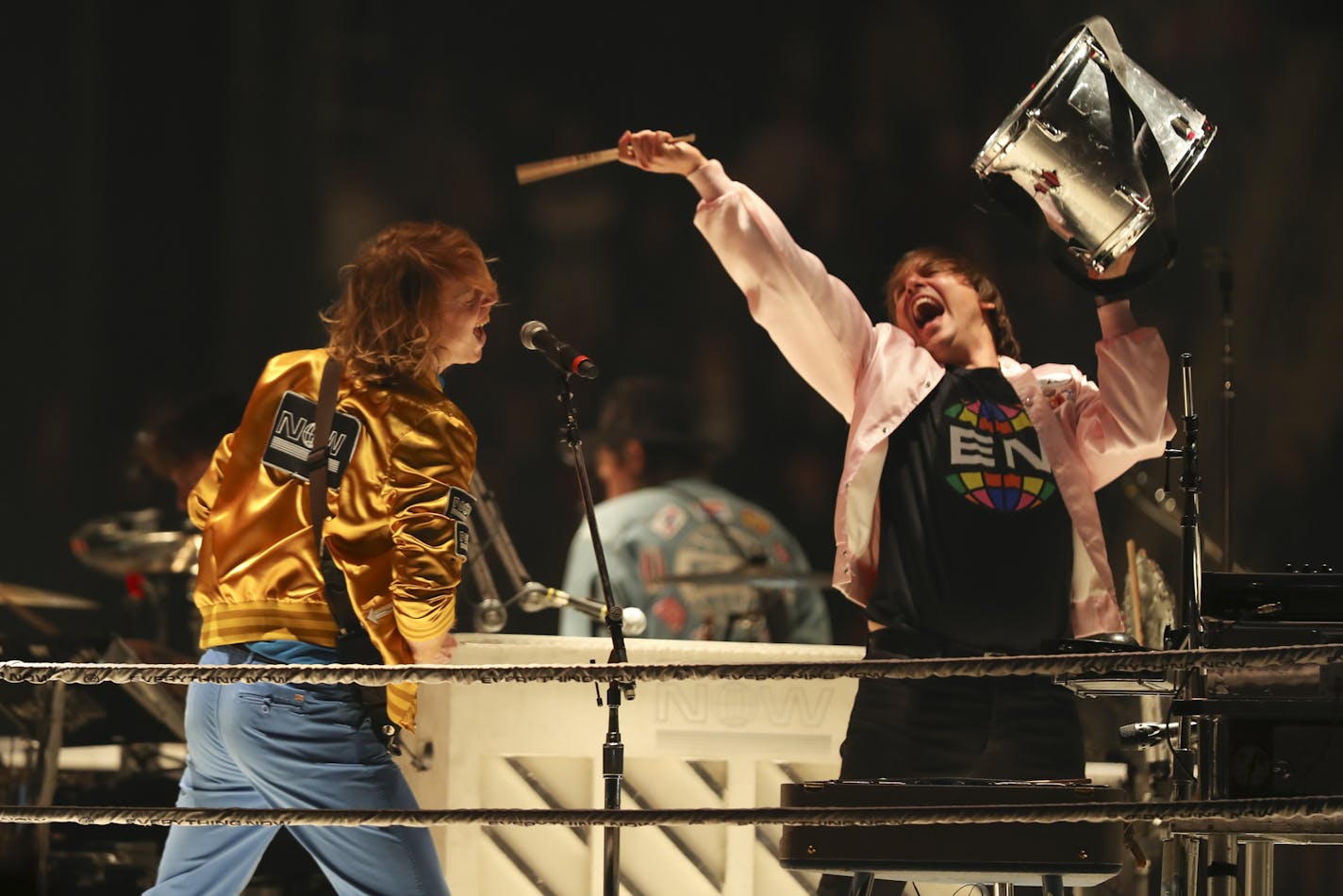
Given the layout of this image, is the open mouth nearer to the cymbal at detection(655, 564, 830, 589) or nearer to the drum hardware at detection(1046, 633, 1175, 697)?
the drum hardware at detection(1046, 633, 1175, 697)

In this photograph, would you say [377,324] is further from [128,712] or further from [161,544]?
[161,544]

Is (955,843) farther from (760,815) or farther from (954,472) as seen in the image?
(954,472)

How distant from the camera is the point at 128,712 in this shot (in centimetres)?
435

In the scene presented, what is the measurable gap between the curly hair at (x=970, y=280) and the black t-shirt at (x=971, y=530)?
0.26 meters

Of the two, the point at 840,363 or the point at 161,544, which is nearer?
the point at 840,363

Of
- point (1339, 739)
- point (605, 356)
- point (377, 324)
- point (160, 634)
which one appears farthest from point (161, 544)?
point (1339, 739)

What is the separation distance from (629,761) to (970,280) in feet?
4.02

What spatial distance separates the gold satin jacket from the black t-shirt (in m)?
0.88

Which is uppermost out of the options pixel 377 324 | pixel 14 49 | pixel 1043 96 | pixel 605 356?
pixel 14 49

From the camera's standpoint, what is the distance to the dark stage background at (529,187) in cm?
537

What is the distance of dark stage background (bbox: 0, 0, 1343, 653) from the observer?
5.37 metres

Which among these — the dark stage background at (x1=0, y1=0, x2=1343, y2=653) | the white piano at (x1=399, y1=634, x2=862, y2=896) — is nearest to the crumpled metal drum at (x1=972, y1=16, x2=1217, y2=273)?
the white piano at (x1=399, y1=634, x2=862, y2=896)

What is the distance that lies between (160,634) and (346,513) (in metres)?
2.80

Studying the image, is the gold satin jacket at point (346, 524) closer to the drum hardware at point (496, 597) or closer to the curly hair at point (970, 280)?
the drum hardware at point (496, 597)
